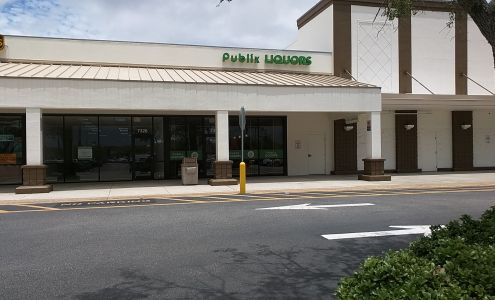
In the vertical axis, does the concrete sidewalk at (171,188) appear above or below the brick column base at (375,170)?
below

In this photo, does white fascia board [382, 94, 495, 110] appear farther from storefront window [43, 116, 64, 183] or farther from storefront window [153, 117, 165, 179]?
storefront window [43, 116, 64, 183]

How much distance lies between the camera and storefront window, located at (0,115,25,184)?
19.3m

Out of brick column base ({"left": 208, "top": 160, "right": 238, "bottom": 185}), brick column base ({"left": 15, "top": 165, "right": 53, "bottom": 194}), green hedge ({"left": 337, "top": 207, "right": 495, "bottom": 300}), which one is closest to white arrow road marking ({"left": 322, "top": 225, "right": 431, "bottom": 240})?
green hedge ({"left": 337, "top": 207, "right": 495, "bottom": 300})

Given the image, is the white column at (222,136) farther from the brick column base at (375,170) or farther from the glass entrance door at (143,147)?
the brick column base at (375,170)

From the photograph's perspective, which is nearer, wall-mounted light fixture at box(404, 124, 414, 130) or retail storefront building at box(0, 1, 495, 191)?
retail storefront building at box(0, 1, 495, 191)

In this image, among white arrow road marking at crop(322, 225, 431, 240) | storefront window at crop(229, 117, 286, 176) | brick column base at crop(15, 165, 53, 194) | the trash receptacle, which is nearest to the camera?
white arrow road marking at crop(322, 225, 431, 240)

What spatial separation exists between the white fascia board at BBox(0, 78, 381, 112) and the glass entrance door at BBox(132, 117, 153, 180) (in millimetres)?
4131

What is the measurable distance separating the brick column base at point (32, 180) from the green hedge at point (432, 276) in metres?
14.4

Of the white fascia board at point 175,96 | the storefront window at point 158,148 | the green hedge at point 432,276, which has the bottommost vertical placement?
the green hedge at point 432,276

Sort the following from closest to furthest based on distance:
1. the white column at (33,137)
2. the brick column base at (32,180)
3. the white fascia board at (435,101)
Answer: the brick column base at (32,180) → the white column at (33,137) → the white fascia board at (435,101)

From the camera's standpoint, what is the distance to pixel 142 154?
69.0 feet

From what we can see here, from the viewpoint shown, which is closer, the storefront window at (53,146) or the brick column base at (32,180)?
the brick column base at (32,180)

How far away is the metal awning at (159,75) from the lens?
1734 cm

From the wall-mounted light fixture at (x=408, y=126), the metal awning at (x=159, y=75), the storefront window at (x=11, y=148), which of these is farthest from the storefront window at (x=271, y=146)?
the storefront window at (x=11, y=148)
